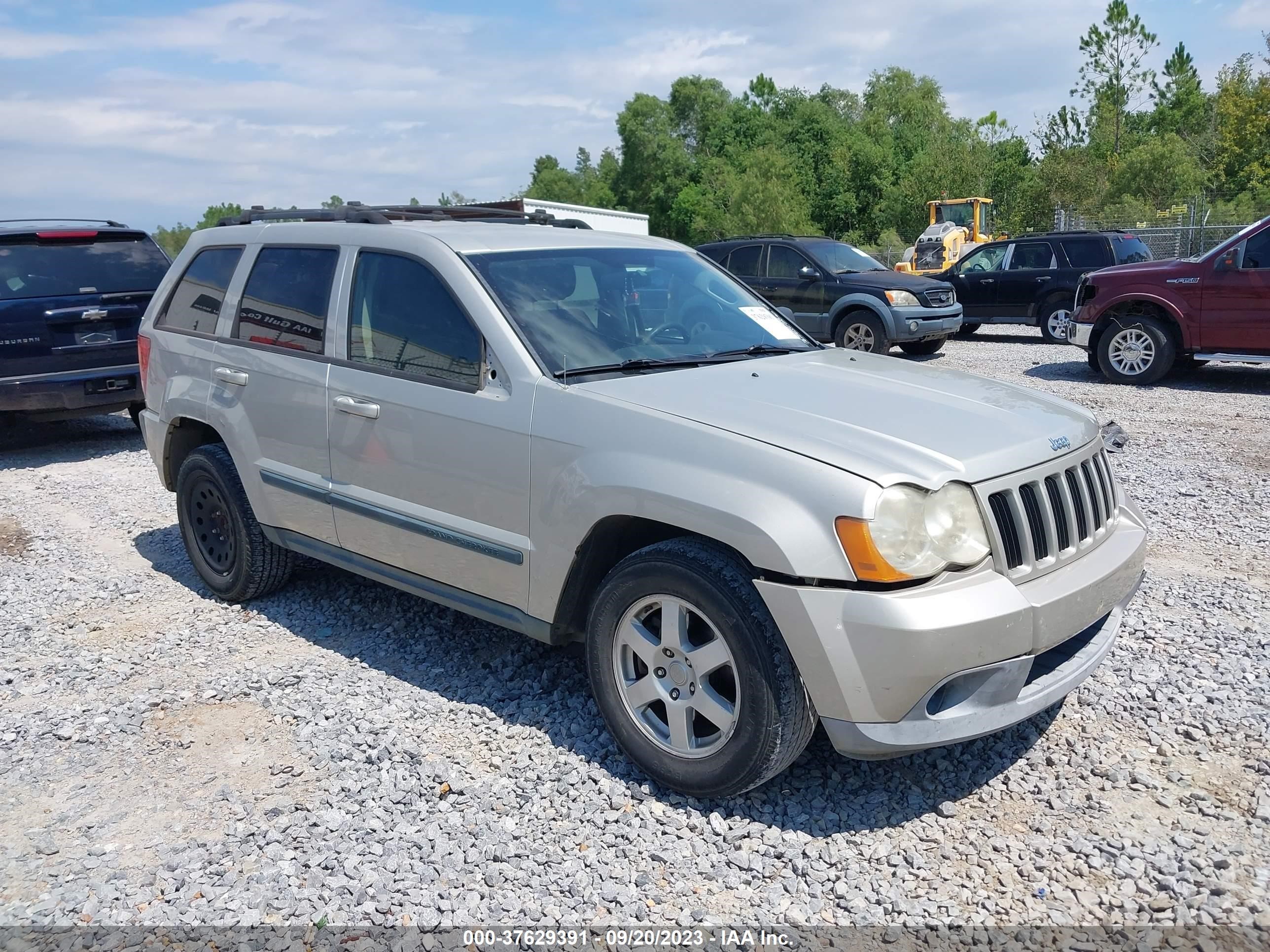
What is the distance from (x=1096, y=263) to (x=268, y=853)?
1504 cm

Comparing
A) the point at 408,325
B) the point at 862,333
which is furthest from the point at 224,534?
the point at 862,333

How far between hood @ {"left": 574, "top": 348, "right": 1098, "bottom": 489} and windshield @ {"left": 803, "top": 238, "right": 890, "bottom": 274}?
9.97 metres

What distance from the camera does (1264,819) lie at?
3.02m

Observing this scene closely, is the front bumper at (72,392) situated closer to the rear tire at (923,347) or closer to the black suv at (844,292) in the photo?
the black suv at (844,292)

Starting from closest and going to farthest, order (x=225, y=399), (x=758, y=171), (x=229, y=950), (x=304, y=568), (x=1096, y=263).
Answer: (x=229, y=950), (x=225, y=399), (x=304, y=568), (x=1096, y=263), (x=758, y=171)

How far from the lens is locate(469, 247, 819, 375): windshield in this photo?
3.71m

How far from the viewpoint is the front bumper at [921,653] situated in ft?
8.89

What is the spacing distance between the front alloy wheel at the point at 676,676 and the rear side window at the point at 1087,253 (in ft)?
46.0

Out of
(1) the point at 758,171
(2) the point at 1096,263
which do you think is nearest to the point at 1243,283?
(2) the point at 1096,263

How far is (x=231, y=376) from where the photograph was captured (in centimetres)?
470

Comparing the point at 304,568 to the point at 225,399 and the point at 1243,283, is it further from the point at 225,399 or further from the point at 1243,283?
the point at 1243,283

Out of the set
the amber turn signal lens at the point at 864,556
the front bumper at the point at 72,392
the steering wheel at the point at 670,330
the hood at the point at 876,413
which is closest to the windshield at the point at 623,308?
the steering wheel at the point at 670,330

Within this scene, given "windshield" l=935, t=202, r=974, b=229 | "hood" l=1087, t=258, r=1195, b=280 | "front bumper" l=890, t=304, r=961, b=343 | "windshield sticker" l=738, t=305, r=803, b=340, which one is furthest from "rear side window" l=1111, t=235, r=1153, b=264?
"windshield" l=935, t=202, r=974, b=229

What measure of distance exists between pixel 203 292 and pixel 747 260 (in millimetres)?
10051
